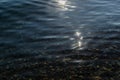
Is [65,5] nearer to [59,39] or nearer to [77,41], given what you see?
[59,39]

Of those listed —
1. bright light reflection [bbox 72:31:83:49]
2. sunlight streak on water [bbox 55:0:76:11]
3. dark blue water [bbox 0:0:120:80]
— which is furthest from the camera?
sunlight streak on water [bbox 55:0:76:11]

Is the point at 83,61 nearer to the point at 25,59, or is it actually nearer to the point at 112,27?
the point at 25,59

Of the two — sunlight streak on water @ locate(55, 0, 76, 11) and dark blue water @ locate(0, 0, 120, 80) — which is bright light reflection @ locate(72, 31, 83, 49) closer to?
dark blue water @ locate(0, 0, 120, 80)

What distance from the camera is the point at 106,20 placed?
22.7 meters

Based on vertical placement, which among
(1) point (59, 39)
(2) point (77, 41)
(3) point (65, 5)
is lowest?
(2) point (77, 41)

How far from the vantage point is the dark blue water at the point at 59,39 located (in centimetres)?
1554

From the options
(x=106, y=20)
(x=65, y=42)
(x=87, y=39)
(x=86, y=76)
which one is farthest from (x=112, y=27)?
(x=86, y=76)

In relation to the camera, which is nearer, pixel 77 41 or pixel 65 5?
pixel 77 41

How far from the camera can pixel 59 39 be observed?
19.3 m

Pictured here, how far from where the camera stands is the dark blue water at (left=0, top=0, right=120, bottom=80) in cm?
1554

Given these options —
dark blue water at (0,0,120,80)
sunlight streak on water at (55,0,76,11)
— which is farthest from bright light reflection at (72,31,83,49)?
sunlight streak on water at (55,0,76,11)

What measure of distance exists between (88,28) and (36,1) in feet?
25.4

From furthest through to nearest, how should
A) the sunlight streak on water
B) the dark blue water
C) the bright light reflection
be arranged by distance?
Result: 1. the sunlight streak on water
2. the bright light reflection
3. the dark blue water

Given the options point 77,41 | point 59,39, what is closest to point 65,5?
point 59,39
